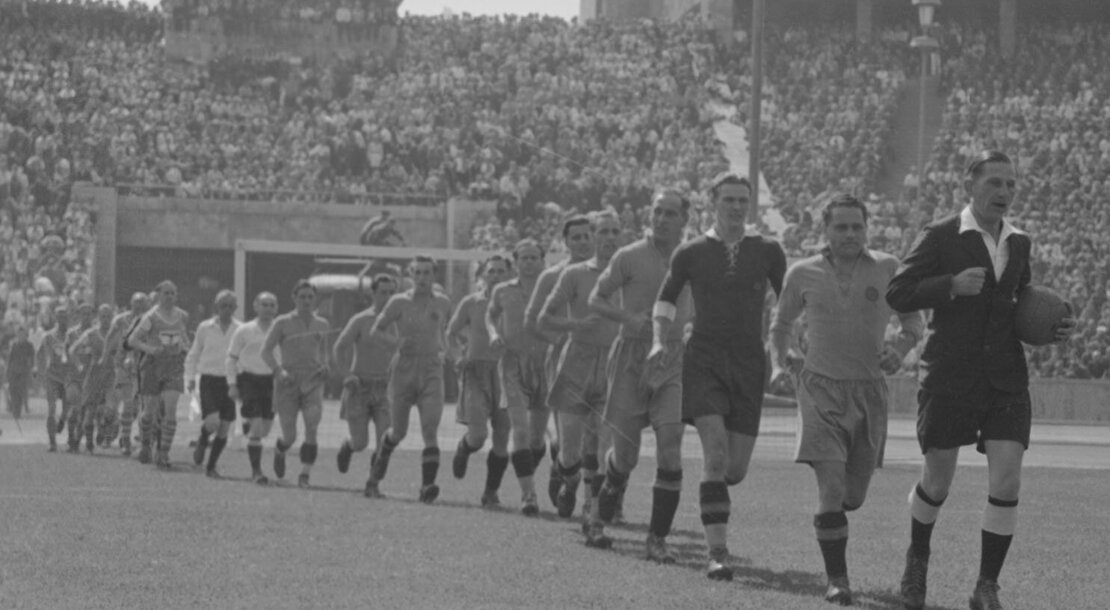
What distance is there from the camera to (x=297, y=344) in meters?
22.3

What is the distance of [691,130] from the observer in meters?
53.0

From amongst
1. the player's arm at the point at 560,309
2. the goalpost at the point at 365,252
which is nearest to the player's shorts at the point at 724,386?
the player's arm at the point at 560,309

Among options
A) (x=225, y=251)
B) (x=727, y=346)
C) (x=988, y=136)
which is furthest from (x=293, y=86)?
(x=727, y=346)

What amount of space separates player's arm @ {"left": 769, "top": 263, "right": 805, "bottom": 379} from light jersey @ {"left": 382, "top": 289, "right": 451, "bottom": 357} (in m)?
8.44

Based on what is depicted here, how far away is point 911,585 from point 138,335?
15.6 meters

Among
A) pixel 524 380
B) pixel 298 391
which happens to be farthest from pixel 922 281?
pixel 298 391

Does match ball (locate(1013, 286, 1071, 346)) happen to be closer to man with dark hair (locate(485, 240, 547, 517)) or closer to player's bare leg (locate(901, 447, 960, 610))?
player's bare leg (locate(901, 447, 960, 610))

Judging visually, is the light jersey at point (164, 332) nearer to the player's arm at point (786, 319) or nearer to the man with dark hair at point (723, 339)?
the man with dark hair at point (723, 339)

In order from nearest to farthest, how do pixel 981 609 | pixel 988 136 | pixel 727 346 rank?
pixel 981 609, pixel 727 346, pixel 988 136

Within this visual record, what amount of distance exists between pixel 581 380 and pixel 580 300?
57 centimetres

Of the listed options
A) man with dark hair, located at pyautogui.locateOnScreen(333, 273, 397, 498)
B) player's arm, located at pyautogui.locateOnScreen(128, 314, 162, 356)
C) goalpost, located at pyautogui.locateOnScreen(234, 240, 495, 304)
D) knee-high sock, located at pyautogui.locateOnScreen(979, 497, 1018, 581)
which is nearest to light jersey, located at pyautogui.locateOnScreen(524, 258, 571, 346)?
man with dark hair, located at pyautogui.locateOnScreen(333, 273, 397, 498)

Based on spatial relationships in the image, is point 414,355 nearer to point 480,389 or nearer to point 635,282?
point 480,389

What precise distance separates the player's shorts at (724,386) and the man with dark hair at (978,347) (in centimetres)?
169

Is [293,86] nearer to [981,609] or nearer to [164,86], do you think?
[164,86]
